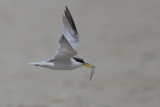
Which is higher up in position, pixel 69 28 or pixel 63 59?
pixel 69 28

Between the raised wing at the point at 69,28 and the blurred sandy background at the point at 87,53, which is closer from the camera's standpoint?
the raised wing at the point at 69,28

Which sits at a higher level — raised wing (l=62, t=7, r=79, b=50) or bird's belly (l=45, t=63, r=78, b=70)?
raised wing (l=62, t=7, r=79, b=50)

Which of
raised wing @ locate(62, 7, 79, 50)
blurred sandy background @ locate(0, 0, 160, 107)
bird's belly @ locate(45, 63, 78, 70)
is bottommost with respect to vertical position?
bird's belly @ locate(45, 63, 78, 70)

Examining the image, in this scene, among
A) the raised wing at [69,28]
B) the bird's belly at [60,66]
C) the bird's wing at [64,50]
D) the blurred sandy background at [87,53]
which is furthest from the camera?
the blurred sandy background at [87,53]

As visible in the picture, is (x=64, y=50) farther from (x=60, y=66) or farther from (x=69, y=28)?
(x=69, y=28)

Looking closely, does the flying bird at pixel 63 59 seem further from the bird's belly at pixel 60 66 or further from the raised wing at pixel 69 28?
the raised wing at pixel 69 28

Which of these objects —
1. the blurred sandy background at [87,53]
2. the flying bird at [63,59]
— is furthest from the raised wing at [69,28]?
the blurred sandy background at [87,53]

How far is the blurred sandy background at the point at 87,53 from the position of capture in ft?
Answer: 44.5

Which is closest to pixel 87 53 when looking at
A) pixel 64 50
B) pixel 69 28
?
pixel 69 28

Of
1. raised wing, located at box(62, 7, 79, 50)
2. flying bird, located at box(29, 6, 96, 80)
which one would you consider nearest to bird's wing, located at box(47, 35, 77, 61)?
flying bird, located at box(29, 6, 96, 80)

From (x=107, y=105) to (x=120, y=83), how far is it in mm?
1031

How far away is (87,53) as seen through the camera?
15.6 meters

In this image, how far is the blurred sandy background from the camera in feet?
44.5

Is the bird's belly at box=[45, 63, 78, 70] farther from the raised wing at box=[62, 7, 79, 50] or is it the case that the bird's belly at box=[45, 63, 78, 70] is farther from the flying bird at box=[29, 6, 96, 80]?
the raised wing at box=[62, 7, 79, 50]
